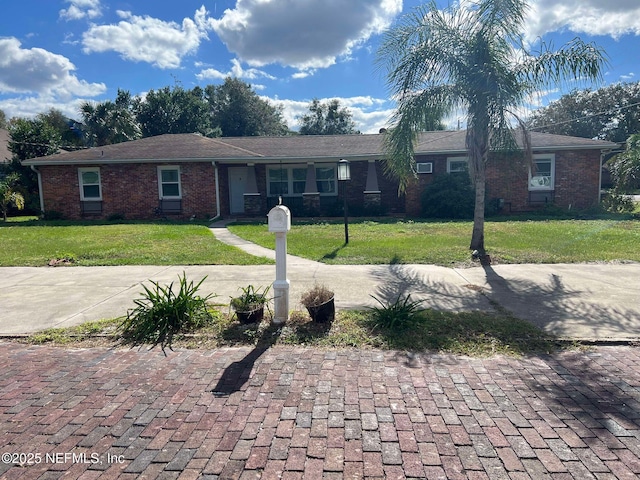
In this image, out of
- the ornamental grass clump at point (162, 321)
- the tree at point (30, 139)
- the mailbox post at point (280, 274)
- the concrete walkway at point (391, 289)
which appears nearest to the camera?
A: the ornamental grass clump at point (162, 321)

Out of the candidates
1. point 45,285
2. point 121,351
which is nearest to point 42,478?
point 121,351

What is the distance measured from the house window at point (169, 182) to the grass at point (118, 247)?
13.6 ft

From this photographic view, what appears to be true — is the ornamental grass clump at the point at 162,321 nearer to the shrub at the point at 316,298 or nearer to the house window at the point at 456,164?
the shrub at the point at 316,298

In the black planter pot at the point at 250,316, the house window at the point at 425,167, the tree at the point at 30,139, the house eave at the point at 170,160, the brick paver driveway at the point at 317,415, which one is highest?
the tree at the point at 30,139

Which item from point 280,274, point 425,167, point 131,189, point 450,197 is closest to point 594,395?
point 280,274

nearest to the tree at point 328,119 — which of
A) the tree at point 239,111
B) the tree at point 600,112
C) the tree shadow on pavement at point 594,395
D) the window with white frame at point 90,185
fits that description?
the tree at point 239,111

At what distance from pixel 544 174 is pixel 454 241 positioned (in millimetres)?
9827

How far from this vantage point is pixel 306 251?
10242 millimetres

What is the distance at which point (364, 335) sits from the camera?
4750mm

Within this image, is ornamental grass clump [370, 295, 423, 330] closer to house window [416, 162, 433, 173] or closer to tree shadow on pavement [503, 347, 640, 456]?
tree shadow on pavement [503, 347, 640, 456]

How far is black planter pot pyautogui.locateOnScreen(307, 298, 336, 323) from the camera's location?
5.03 m

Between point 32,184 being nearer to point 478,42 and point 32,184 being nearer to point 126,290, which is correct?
point 126,290

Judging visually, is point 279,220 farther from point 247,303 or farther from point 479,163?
point 479,163

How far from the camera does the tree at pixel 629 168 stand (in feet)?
54.3
